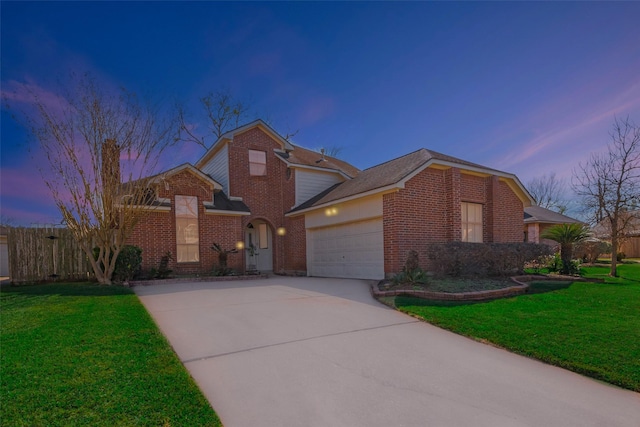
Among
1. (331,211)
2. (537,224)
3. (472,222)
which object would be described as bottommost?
(537,224)

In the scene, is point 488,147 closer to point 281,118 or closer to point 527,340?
point 527,340

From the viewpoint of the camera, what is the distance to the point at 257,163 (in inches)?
648

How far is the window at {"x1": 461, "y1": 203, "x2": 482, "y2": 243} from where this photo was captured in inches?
490

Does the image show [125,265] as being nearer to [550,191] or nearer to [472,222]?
[472,222]

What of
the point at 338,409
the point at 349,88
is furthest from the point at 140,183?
the point at 338,409

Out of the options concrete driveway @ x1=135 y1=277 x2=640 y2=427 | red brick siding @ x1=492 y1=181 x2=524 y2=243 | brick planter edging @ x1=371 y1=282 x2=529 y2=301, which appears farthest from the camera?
red brick siding @ x1=492 y1=181 x2=524 y2=243

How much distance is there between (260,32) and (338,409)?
11.6m

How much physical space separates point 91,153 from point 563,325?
41.7 ft

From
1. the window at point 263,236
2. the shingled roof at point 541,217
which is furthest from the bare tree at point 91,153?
the shingled roof at point 541,217

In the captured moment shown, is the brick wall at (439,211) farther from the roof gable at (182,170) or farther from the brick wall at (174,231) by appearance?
the roof gable at (182,170)

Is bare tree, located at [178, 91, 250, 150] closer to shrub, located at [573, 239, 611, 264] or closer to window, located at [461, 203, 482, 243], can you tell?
window, located at [461, 203, 482, 243]

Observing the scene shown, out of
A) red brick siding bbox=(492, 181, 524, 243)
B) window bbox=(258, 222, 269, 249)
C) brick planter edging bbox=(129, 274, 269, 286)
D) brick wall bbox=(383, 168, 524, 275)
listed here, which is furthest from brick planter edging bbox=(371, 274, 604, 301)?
window bbox=(258, 222, 269, 249)

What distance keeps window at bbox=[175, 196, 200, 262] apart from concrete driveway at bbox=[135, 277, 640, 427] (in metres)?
7.98

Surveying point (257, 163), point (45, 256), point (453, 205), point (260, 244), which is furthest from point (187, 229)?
point (453, 205)
